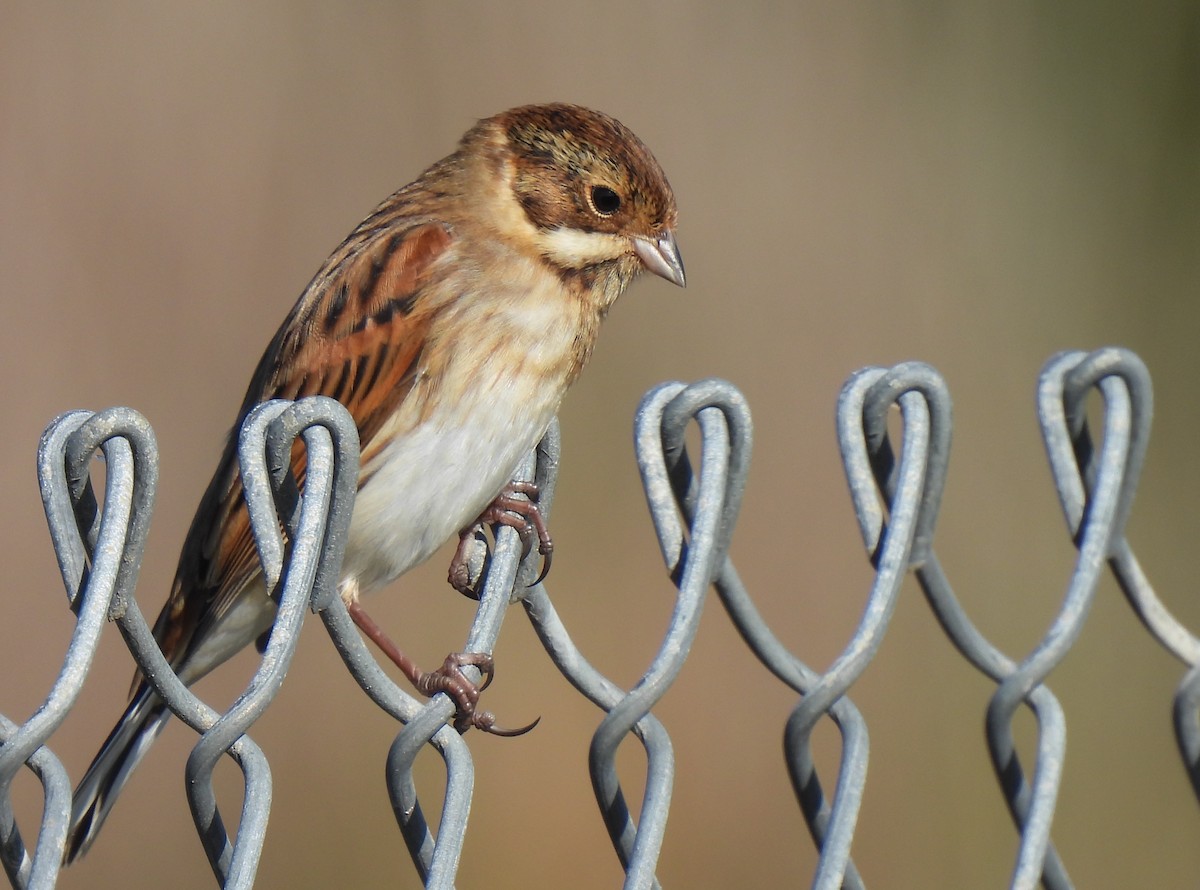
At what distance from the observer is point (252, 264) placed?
3.94 metres

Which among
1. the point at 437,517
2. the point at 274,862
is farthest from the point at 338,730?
the point at 437,517

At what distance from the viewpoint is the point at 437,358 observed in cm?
260

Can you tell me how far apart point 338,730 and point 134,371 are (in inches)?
42.6

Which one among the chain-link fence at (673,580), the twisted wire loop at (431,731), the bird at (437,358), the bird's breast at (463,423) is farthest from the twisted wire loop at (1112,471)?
the bird's breast at (463,423)

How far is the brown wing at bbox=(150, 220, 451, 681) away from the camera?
2488 millimetres

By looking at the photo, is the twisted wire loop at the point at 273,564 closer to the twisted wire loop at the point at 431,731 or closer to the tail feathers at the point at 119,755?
the twisted wire loop at the point at 431,731

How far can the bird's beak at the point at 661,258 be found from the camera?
2.77m

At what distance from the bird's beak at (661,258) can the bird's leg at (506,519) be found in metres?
0.50

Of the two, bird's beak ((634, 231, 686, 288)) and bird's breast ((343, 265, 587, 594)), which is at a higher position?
bird's beak ((634, 231, 686, 288))

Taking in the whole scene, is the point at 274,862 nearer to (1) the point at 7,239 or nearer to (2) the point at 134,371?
(2) the point at 134,371

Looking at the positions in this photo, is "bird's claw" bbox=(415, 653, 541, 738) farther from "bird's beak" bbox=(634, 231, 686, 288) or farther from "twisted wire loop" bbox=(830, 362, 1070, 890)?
"bird's beak" bbox=(634, 231, 686, 288)

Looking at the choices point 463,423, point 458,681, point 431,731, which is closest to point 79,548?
point 431,731

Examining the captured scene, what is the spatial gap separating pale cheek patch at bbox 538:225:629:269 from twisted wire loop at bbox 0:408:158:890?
63.2 inches

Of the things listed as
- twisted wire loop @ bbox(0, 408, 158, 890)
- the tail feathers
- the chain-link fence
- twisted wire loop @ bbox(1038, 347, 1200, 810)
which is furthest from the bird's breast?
twisted wire loop @ bbox(0, 408, 158, 890)
